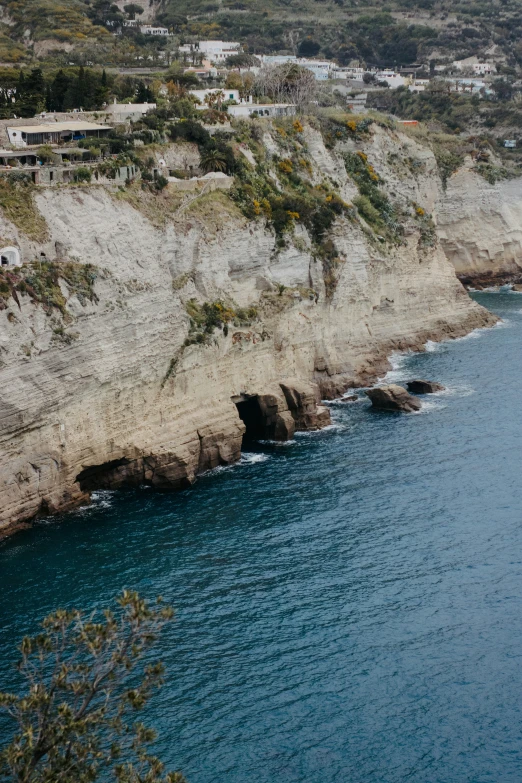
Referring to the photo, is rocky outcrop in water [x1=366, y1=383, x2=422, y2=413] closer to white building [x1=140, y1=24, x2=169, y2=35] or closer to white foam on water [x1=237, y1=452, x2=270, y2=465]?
white foam on water [x1=237, y1=452, x2=270, y2=465]

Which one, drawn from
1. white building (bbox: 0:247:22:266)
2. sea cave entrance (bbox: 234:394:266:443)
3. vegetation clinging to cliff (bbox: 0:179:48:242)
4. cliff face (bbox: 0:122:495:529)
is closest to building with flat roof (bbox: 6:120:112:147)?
cliff face (bbox: 0:122:495:529)

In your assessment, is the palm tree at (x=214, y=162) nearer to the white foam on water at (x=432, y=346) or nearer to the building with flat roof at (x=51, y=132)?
the building with flat roof at (x=51, y=132)

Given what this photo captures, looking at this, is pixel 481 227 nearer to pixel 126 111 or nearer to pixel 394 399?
pixel 394 399

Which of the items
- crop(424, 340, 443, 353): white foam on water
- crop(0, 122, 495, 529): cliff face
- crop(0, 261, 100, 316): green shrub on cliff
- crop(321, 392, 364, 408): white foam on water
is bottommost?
crop(321, 392, 364, 408): white foam on water

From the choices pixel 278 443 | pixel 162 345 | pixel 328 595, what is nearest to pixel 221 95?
pixel 162 345

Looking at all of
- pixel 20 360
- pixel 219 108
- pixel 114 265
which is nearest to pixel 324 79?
pixel 219 108
